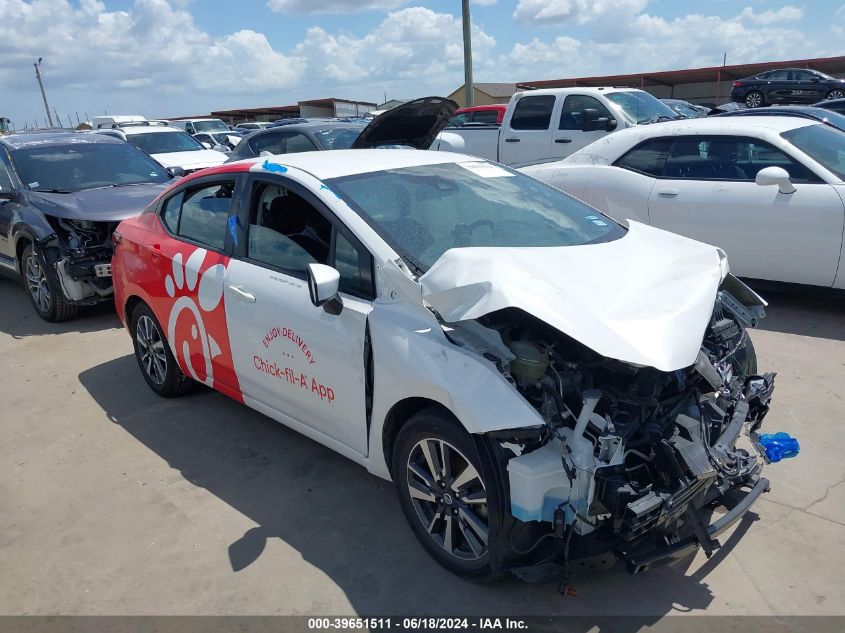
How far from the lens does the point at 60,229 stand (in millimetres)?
6906

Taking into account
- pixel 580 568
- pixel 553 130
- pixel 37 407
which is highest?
pixel 553 130

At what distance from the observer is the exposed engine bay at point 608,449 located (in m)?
2.43

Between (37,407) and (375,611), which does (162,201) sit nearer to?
(37,407)

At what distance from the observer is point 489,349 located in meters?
2.65

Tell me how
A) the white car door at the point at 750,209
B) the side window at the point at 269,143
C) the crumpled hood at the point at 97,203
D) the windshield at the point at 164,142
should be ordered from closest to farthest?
1. the white car door at the point at 750,209
2. the crumpled hood at the point at 97,203
3. the side window at the point at 269,143
4. the windshield at the point at 164,142

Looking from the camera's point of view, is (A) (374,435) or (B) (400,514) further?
(B) (400,514)

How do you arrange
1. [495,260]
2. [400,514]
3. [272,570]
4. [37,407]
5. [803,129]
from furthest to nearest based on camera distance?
[803,129]
[37,407]
[400,514]
[272,570]
[495,260]

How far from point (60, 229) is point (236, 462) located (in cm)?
423

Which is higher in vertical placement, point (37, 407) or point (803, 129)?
point (803, 129)

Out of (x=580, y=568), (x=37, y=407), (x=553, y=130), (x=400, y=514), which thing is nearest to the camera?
(x=580, y=568)

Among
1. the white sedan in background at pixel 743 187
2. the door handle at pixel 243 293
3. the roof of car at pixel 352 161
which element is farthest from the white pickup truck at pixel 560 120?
the door handle at pixel 243 293

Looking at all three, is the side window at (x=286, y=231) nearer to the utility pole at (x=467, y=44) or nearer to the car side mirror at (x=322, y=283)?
the car side mirror at (x=322, y=283)

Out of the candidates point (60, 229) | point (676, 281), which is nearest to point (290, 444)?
point (676, 281)

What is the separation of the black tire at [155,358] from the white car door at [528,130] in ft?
22.9
